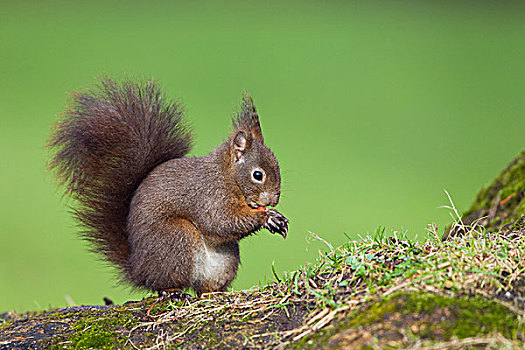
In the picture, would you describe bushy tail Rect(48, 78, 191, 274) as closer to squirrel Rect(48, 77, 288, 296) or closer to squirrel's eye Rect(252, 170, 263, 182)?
squirrel Rect(48, 77, 288, 296)

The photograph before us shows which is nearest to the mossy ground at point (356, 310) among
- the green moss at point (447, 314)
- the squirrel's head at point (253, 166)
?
the green moss at point (447, 314)

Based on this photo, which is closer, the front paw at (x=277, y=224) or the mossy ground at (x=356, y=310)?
the mossy ground at (x=356, y=310)

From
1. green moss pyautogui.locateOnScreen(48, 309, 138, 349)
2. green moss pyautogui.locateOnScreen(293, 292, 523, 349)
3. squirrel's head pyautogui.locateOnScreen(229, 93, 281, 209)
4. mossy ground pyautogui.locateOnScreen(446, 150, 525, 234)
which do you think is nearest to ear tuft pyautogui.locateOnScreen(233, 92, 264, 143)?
squirrel's head pyautogui.locateOnScreen(229, 93, 281, 209)

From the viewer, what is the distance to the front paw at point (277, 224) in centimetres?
254

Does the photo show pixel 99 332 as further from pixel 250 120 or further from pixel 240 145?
pixel 250 120

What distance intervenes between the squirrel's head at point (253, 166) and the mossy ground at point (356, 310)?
0.56 m

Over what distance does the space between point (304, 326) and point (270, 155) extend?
3.75ft

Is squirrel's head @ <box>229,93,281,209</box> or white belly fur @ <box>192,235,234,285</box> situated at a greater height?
squirrel's head @ <box>229,93,281,209</box>

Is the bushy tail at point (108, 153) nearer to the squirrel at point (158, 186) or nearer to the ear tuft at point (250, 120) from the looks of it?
the squirrel at point (158, 186)

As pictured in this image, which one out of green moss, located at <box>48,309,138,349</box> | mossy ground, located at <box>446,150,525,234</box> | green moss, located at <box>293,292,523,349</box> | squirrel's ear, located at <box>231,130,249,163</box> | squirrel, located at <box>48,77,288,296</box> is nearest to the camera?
green moss, located at <box>293,292,523,349</box>

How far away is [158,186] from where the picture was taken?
8.55 ft

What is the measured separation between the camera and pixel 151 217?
8.32ft

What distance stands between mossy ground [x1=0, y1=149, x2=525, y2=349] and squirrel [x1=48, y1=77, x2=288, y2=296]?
287mm

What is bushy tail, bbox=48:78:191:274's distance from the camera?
2.68 meters
